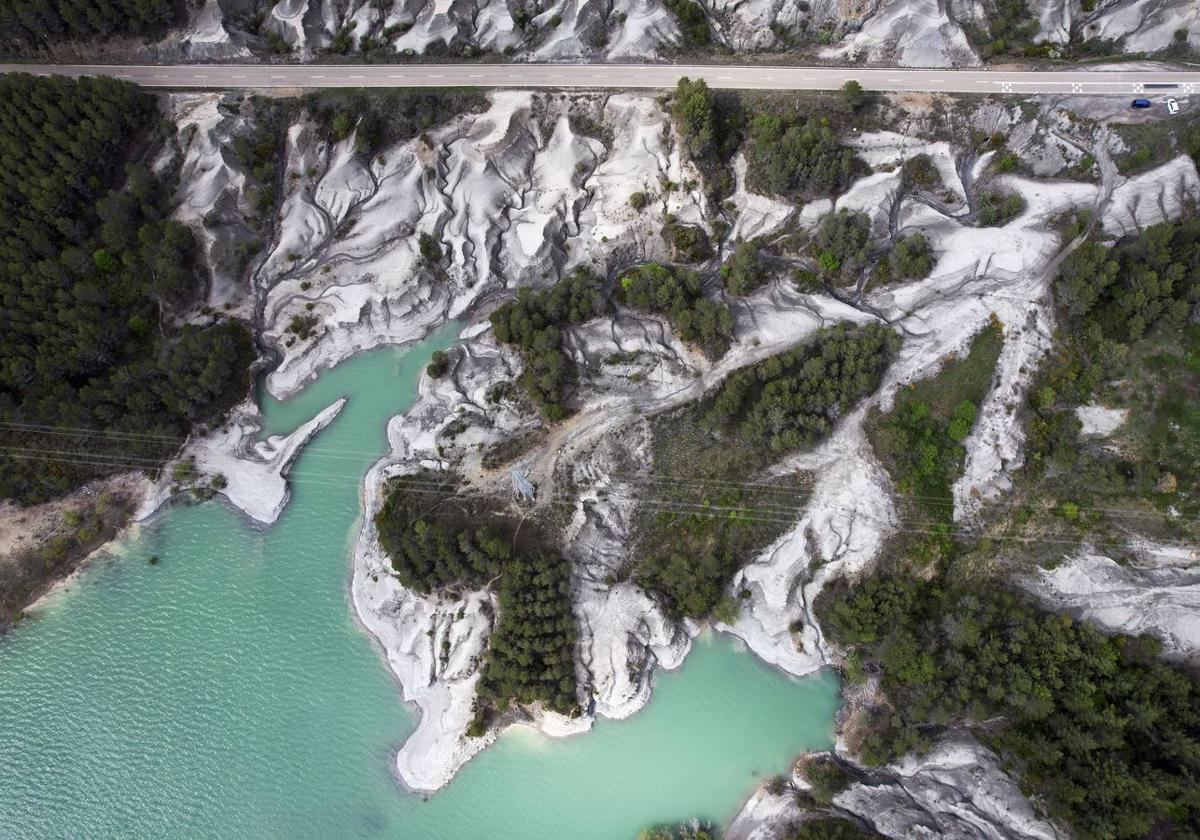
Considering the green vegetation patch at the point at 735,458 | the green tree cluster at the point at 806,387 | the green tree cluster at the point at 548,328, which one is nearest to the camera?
the green tree cluster at the point at 806,387

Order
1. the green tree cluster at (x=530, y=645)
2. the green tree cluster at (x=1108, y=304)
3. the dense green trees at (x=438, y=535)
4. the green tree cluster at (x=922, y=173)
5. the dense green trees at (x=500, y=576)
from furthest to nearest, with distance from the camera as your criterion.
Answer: the green tree cluster at (x=922, y=173) < the dense green trees at (x=438, y=535) < the dense green trees at (x=500, y=576) < the green tree cluster at (x=530, y=645) < the green tree cluster at (x=1108, y=304)

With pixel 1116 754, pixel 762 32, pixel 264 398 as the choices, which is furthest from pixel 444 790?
pixel 762 32

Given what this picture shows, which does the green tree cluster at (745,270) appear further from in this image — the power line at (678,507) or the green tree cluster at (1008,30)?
the green tree cluster at (1008,30)

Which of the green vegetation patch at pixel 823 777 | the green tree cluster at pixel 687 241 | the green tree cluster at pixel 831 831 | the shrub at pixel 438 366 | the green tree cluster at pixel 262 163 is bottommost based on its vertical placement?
the green tree cluster at pixel 831 831

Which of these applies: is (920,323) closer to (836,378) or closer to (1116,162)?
(836,378)

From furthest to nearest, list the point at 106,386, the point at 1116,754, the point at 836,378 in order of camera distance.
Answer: the point at 106,386 < the point at 836,378 < the point at 1116,754

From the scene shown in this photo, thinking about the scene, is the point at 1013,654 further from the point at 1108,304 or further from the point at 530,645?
the point at 530,645

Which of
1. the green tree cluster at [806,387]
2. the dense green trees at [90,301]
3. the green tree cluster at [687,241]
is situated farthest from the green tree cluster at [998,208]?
the dense green trees at [90,301]
